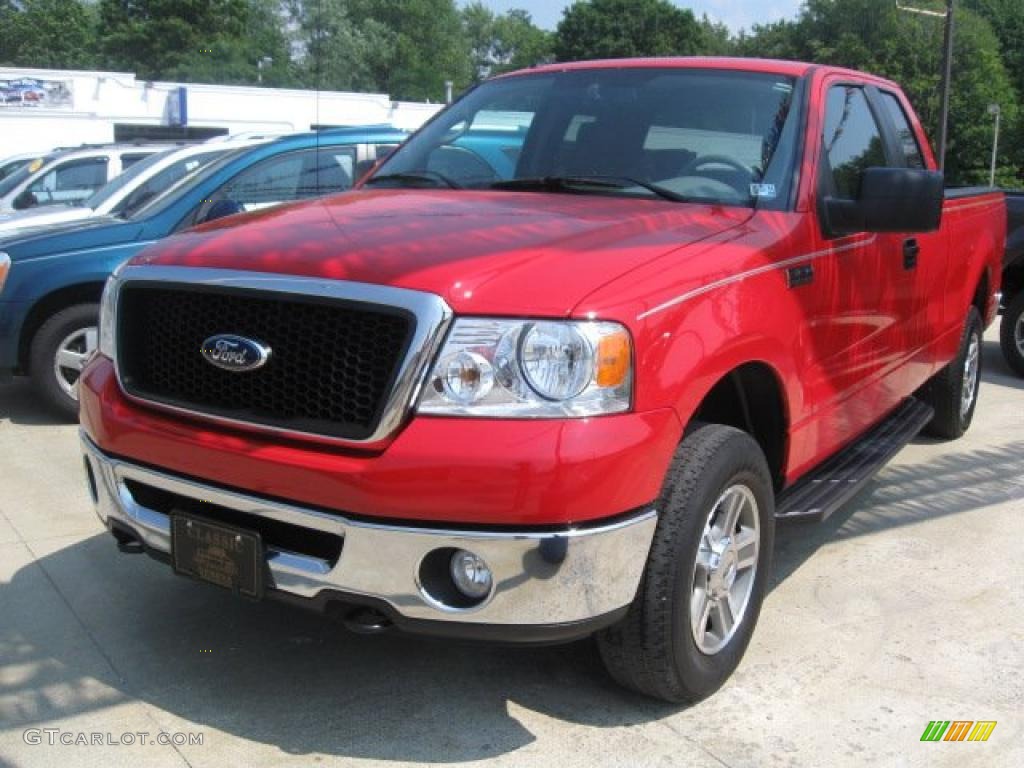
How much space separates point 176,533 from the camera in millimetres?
3053

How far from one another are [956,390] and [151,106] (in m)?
26.9

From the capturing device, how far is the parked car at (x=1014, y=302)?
8250 mm

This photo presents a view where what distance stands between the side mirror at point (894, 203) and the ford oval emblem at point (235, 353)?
2.02m

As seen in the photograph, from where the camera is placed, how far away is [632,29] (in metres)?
72.2

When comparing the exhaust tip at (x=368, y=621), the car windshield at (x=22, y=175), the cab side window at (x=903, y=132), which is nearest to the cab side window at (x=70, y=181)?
the car windshield at (x=22, y=175)

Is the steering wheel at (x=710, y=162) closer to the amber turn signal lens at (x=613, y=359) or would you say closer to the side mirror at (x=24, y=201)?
the amber turn signal lens at (x=613, y=359)

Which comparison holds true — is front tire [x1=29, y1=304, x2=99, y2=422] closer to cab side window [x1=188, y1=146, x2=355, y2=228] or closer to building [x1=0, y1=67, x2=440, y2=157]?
cab side window [x1=188, y1=146, x2=355, y2=228]

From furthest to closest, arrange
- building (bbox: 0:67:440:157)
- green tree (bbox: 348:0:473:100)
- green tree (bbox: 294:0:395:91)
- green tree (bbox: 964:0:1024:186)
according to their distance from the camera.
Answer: green tree (bbox: 964:0:1024:186) → green tree (bbox: 348:0:473:100) → building (bbox: 0:67:440:157) → green tree (bbox: 294:0:395:91)

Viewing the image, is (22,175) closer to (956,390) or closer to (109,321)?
(109,321)

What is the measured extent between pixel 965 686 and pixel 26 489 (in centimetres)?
427

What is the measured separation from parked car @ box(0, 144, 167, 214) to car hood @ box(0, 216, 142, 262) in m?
5.31

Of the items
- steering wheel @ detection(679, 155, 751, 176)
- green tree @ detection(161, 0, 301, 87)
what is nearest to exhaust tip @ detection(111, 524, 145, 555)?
steering wheel @ detection(679, 155, 751, 176)

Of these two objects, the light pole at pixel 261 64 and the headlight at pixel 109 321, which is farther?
the light pole at pixel 261 64

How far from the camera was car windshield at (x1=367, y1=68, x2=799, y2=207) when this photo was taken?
3.79 meters
